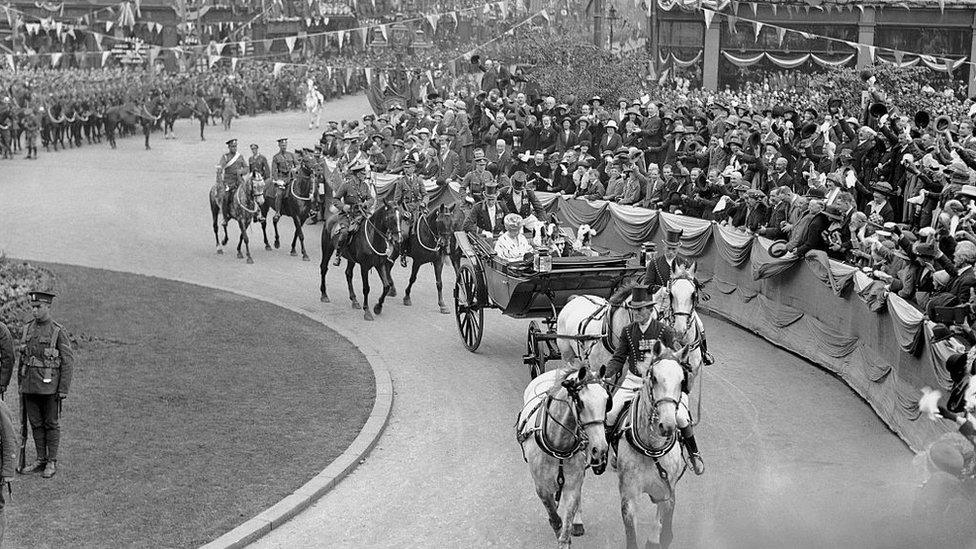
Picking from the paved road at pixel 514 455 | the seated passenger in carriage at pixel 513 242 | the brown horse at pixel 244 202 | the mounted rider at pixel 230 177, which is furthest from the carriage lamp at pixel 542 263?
the mounted rider at pixel 230 177

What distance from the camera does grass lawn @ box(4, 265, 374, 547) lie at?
11.7 metres

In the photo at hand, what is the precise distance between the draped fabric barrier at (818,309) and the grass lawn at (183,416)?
19.3 feet

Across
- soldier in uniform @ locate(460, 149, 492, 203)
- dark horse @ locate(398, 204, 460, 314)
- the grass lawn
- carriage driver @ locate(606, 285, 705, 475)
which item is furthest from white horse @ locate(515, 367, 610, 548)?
dark horse @ locate(398, 204, 460, 314)

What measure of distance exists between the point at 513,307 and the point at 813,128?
8.18 meters

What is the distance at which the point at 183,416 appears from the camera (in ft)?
48.3

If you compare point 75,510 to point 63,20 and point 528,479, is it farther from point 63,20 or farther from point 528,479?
point 63,20

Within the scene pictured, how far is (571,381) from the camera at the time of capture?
33.2 feet

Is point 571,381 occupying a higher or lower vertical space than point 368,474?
higher

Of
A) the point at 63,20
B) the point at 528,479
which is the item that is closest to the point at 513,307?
the point at 528,479

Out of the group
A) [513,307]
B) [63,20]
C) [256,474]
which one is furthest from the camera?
[63,20]

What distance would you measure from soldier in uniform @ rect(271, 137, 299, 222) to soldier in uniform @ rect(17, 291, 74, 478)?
14923mm

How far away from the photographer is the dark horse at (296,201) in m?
27.0

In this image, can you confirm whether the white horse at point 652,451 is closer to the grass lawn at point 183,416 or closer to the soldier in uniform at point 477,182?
the grass lawn at point 183,416

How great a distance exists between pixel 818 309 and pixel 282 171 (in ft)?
48.6
